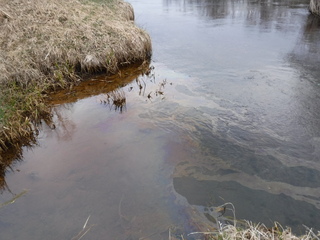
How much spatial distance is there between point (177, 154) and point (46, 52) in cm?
574

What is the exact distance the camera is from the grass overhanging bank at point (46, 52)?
22.5 feet

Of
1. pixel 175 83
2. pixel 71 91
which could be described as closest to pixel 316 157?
pixel 175 83

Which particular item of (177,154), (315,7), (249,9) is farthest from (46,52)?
(315,7)

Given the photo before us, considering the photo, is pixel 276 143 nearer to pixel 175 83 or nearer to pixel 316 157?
pixel 316 157

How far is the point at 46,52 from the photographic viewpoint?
8.89 meters

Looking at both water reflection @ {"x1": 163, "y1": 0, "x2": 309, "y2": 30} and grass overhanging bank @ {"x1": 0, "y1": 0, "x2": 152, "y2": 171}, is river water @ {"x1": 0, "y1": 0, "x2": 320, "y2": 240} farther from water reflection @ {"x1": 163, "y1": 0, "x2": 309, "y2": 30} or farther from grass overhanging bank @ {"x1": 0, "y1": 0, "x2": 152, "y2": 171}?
water reflection @ {"x1": 163, "y1": 0, "x2": 309, "y2": 30}

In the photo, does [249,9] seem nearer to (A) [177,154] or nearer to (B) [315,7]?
(B) [315,7]

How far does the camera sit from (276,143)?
5.81m

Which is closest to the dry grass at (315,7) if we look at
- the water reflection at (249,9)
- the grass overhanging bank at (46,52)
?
the water reflection at (249,9)

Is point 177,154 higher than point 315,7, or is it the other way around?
point 315,7

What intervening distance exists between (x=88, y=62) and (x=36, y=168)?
15.2 feet

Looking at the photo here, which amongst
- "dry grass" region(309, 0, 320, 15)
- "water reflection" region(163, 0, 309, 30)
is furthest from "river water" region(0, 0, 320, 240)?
"dry grass" region(309, 0, 320, 15)

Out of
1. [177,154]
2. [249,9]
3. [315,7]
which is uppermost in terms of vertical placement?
[315,7]

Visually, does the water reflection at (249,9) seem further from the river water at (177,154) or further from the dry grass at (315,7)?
the river water at (177,154)
